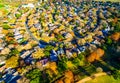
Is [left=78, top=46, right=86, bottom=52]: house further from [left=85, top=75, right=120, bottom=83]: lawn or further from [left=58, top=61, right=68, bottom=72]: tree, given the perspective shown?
[left=85, top=75, right=120, bottom=83]: lawn

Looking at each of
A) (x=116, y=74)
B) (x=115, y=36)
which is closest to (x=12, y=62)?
(x=116, y=74)

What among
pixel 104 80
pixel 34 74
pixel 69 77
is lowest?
pixel 104 80

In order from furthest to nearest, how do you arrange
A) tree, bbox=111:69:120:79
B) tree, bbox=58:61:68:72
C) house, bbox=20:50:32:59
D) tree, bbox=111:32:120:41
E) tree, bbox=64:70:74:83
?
1. tree, bbox=111:32:120:41
2. house, bbox=20:50:32:59
3. tree, bbox=58:61:68:72
4. tree, bbox=111:69:120:79
5. tree, bbox=64:70:74:83

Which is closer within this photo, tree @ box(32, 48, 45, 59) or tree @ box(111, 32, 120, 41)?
tree @ box(32, 48, 45, 59)

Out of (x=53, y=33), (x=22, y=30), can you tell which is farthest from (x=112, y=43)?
(x=22, y=30)

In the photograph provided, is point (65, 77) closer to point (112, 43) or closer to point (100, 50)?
point (100, 50)

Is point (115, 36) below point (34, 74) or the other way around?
below

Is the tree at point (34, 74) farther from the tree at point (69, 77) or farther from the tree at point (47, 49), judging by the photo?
the tree at point (47, 49)

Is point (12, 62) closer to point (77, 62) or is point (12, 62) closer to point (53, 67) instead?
point (53, 67)

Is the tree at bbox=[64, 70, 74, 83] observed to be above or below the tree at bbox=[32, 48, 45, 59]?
above

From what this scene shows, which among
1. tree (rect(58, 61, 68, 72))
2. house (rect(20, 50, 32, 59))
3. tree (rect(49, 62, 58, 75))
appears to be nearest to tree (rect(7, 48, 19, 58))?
house (rect(20, 50, 32, 59))

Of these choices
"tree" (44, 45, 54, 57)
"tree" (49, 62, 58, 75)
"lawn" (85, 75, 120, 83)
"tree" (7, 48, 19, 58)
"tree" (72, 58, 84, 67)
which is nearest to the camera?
"lawn" (85, 75, 120, 83)
